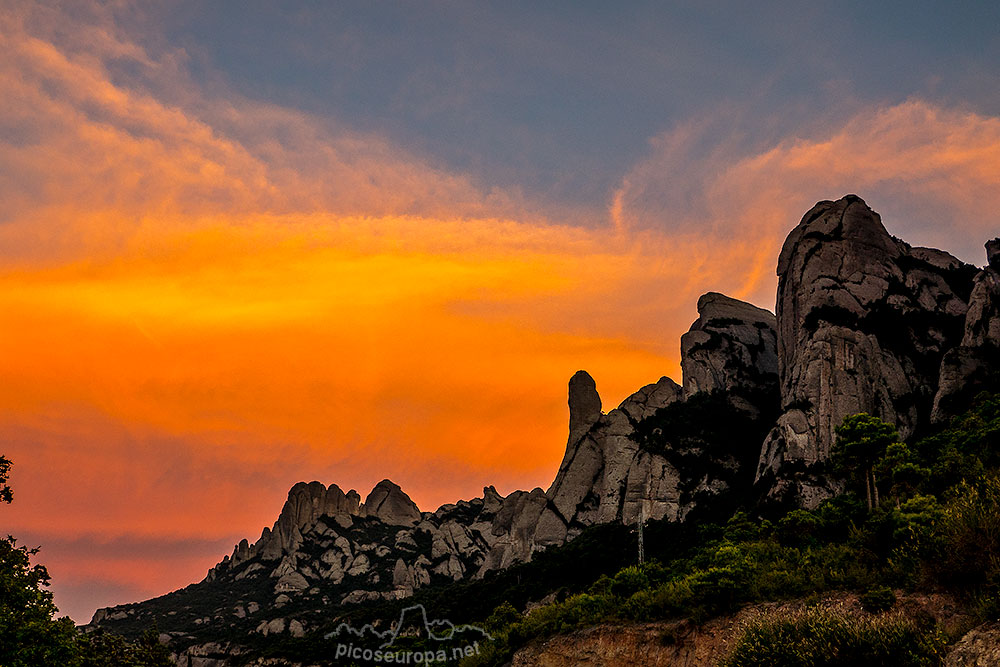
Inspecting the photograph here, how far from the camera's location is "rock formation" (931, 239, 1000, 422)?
228 ft

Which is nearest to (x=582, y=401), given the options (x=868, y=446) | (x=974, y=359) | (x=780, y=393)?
(x=780, y=393)

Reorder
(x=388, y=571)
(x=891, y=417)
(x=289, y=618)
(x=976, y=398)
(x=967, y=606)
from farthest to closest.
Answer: (x=388, y=571)
(x=289, y=618)
(x=891, y=417)
(x=976, y=398)
(x=967, y=606)

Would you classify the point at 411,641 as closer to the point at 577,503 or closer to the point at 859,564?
the point at 859,564

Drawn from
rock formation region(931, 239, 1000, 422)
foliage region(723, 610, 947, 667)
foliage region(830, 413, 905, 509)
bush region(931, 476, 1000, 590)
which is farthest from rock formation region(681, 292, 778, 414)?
foliage region(723, 610, 947, 667)

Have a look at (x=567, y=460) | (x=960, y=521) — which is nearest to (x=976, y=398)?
(x=960, y=521)

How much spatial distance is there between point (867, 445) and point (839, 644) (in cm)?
2998

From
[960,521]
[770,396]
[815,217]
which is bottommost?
[960,521]

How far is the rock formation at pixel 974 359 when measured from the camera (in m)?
69.4

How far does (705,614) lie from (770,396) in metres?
81.3

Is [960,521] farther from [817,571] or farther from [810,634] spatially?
[817,571]

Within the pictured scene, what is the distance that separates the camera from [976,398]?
63.4m

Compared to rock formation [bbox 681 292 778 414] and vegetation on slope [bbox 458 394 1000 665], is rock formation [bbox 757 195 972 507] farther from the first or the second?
vegetation on slope [bbox 458 394 1000 665]

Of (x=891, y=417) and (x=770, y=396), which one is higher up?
(x=770, y=396)

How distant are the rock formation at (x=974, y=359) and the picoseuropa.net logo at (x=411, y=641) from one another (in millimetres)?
50414
